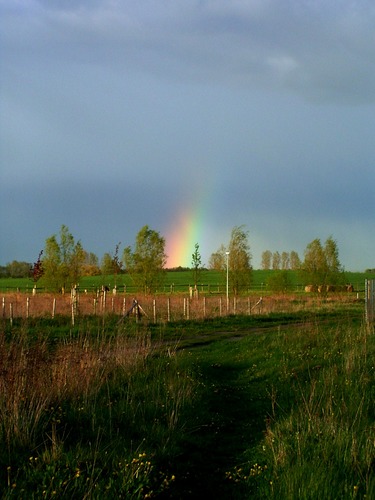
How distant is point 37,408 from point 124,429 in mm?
1214

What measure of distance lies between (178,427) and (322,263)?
49.5 m

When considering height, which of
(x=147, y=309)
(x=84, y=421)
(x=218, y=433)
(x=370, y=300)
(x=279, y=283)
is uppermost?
(x=279, y=283)

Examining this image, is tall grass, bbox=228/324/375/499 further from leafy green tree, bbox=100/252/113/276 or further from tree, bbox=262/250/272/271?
tree, bbox=262/250/272/271

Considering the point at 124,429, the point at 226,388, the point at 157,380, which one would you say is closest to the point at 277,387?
the point at 226,388

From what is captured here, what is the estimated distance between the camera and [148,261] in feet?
150

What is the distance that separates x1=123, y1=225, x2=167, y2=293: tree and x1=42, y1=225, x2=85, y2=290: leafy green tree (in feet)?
21.3

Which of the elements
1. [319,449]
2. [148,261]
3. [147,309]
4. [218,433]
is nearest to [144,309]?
[147,309]

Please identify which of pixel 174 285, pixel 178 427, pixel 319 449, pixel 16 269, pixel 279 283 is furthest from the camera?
pixel 16 269

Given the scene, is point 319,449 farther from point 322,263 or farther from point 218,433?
point 322,263

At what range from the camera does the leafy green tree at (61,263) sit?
50062mm

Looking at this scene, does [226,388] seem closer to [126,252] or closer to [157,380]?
[157,380]

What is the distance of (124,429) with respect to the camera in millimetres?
8047

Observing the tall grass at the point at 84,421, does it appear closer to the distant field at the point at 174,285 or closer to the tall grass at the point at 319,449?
the tall grass at the point at 319,449

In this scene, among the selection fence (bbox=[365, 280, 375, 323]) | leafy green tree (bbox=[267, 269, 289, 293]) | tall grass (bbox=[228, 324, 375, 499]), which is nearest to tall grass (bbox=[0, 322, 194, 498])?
tall grass (bbox=[228, 324, 375, 499])
